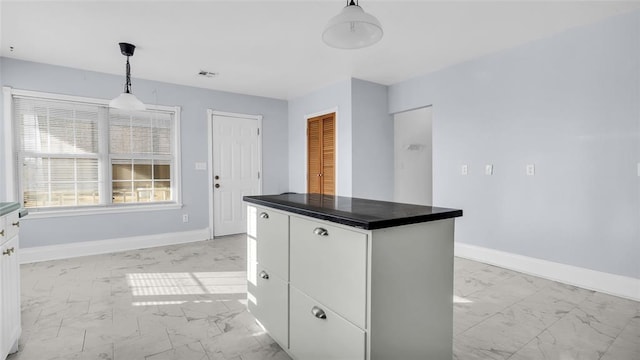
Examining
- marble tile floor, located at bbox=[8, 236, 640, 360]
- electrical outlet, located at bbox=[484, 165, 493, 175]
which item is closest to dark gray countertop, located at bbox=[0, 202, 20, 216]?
marble tile floor, located at bbox=[8, 236, 640, 360]

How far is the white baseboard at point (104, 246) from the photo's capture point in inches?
156

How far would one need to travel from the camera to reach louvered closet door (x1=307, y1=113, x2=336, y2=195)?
5.09m

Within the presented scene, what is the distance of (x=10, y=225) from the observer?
72.4 inches

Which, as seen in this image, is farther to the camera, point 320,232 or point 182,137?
point 182,137

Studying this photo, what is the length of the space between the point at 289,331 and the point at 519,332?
159 cm

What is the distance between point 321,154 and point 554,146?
3103 millimetres

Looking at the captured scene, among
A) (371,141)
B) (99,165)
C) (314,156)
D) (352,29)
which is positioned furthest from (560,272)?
(99,165)

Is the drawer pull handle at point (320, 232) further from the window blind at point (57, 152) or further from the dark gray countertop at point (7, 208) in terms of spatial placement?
the window blind at point (57, 152)

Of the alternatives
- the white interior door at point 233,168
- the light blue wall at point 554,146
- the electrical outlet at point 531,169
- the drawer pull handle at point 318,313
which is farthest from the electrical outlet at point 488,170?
the white interior door at point 233,168

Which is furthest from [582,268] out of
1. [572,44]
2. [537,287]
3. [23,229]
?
[23,229]

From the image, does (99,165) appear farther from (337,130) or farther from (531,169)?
(531,169)

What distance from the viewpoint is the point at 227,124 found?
213 inches

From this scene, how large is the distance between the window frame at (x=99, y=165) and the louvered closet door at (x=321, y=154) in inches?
81.6

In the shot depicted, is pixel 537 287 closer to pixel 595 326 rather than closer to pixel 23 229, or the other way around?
pixel 595 326
